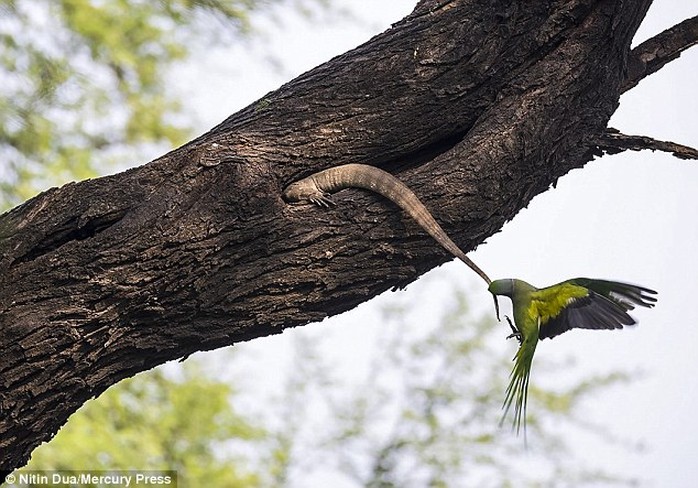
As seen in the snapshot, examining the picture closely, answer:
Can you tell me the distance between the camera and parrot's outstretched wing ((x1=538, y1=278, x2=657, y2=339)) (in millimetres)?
2521

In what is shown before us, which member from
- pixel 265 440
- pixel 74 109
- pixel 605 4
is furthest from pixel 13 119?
pixel 265 440

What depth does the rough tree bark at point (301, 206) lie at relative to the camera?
236 centimetres

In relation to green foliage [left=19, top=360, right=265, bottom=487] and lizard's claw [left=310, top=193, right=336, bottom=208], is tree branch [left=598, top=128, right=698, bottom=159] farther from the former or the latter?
green foliage [left=19, top=360, right=265, bottom=487]

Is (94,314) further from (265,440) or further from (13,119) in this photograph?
(265,440)

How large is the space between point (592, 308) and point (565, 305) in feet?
0.26

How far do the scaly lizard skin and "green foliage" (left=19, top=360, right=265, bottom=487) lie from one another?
5.15 meters

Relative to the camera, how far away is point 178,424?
8938 millimetres

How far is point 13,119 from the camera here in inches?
150

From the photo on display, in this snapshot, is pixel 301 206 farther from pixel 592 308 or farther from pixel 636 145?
pixel 636 145

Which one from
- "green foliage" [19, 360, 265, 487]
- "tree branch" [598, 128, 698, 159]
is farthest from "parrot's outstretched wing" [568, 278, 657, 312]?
"green foliage" [19, 360, 265, 487]

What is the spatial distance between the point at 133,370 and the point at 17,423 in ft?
1.03

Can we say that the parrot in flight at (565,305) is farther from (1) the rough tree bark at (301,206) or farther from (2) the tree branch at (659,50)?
(2) the tree branch at (659,50)

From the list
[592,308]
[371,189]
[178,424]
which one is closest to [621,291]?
[592,308]

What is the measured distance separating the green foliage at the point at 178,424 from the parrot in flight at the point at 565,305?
17.7 ft
